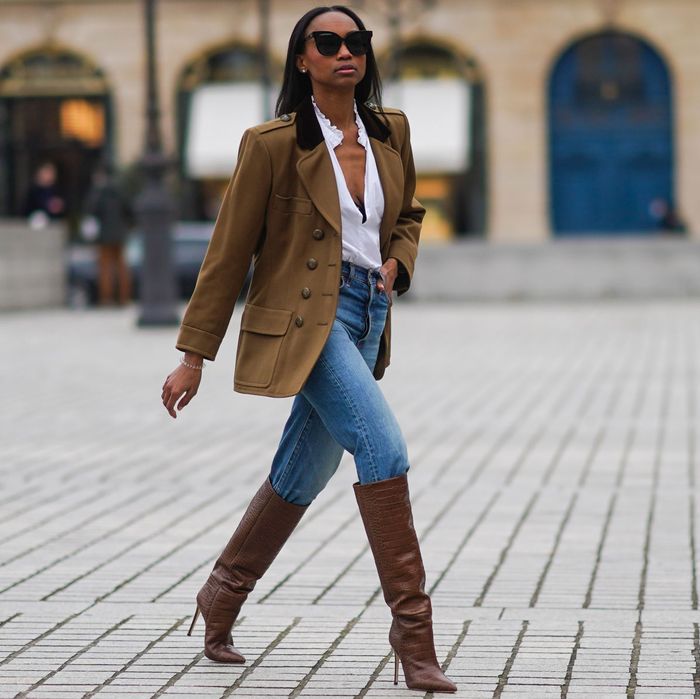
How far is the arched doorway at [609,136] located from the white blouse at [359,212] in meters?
34.9

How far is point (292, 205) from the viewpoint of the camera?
481cm

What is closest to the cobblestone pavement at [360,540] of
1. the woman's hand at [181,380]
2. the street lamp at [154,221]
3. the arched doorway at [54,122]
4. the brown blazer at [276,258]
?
the woman's hand at [181,380]

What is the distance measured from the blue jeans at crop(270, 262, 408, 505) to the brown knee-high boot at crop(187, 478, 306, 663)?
0.05m

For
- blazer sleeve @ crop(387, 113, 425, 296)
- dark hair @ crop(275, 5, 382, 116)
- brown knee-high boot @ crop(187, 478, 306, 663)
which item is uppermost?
dark hair @ crop(275, 5, 382, 116)

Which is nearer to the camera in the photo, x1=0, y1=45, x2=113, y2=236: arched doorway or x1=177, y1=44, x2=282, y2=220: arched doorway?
x1=177, y1=44, x2=282, y2=220: arched doorway

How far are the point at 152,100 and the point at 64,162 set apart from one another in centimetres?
2059

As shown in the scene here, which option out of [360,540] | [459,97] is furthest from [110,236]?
Result: [360,540]

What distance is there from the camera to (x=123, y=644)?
5320 millimetres

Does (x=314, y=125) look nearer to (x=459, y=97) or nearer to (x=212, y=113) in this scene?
(x=459, y=97)

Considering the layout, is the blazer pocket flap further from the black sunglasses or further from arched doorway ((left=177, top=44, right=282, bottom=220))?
arched doorway ((left=177, top=44, right=282, bottom=220))

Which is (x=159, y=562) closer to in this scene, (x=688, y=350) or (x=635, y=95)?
(x=688, y=350)

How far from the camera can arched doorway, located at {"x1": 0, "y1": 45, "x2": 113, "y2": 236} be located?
40.8 m

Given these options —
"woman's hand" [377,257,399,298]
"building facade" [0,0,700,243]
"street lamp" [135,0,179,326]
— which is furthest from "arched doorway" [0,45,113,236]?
"woman's hand" [377,257,399,298]

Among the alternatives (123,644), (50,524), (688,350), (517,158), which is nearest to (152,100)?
(688,350)
